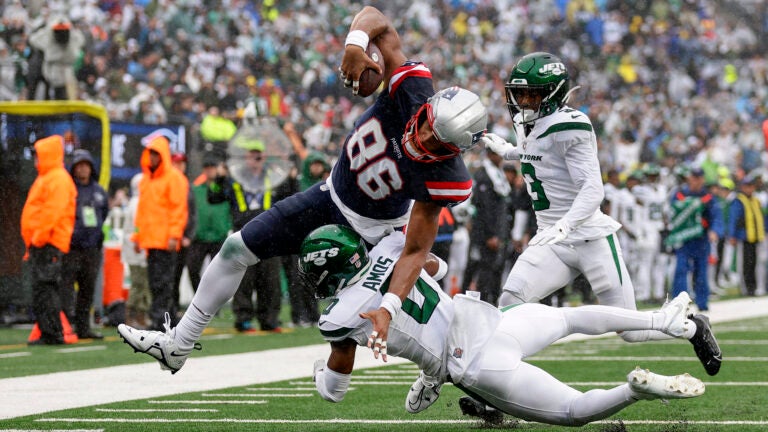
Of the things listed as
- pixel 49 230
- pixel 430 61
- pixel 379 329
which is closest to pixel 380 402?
pixel 379 329

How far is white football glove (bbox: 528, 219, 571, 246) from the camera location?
20.4 feet

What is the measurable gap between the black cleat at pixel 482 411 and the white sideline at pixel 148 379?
2096 millimetres

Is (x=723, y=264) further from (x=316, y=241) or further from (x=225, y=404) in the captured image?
(x=316, y=241)

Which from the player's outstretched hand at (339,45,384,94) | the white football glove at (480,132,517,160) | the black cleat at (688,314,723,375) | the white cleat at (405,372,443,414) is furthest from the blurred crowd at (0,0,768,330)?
the black cleat at (688,314,723,375)

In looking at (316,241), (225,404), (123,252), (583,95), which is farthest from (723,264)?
(316,241)

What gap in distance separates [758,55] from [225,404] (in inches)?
1131

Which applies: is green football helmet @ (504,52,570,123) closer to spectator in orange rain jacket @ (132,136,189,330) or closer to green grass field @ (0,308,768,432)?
green grass field @ (0,308,768,432)

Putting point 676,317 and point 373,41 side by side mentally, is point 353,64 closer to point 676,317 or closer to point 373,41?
point 373,41

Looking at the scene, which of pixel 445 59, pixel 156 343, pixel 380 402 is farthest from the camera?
pixel 445 59

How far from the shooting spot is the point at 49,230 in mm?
11188

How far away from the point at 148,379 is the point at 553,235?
10.5ft

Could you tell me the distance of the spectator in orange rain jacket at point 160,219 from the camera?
11.7 meters

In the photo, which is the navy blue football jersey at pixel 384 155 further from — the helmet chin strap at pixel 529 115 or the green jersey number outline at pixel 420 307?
the helmet chin strap at pixel 529 115

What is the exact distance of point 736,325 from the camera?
13125 mm
